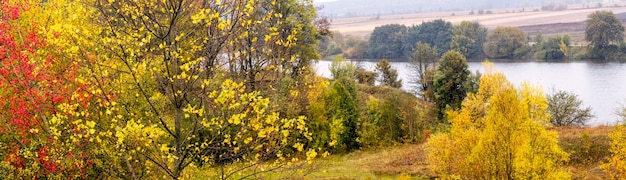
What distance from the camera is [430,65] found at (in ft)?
269

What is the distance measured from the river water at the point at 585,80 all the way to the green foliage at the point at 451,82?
10942 millimetres

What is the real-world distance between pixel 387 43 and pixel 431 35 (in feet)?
40.2

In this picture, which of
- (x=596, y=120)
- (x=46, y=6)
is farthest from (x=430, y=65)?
(x=46, y=6)

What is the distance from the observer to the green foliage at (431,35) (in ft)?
428

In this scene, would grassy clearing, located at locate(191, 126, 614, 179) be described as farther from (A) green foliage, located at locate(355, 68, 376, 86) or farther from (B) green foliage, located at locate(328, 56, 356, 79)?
(A) green foliage, located at locate(355, 68, 376, 86)

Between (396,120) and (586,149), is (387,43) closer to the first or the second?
(396,120)

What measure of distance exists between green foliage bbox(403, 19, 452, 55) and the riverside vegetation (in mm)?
76648

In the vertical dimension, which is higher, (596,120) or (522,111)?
(522,111)

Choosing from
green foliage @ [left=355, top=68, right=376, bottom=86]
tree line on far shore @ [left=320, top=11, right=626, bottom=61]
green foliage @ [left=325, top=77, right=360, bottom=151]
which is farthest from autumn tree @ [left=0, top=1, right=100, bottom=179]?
tree line on far shore @ [left=320, top=11, right=626, bottom=61]

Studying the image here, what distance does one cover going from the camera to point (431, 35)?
135m

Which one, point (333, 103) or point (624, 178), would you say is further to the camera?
point (333, 103)

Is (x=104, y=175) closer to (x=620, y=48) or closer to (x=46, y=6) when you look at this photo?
(x=46, y=6)

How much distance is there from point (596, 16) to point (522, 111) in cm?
9982

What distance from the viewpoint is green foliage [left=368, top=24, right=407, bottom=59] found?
443 feet
